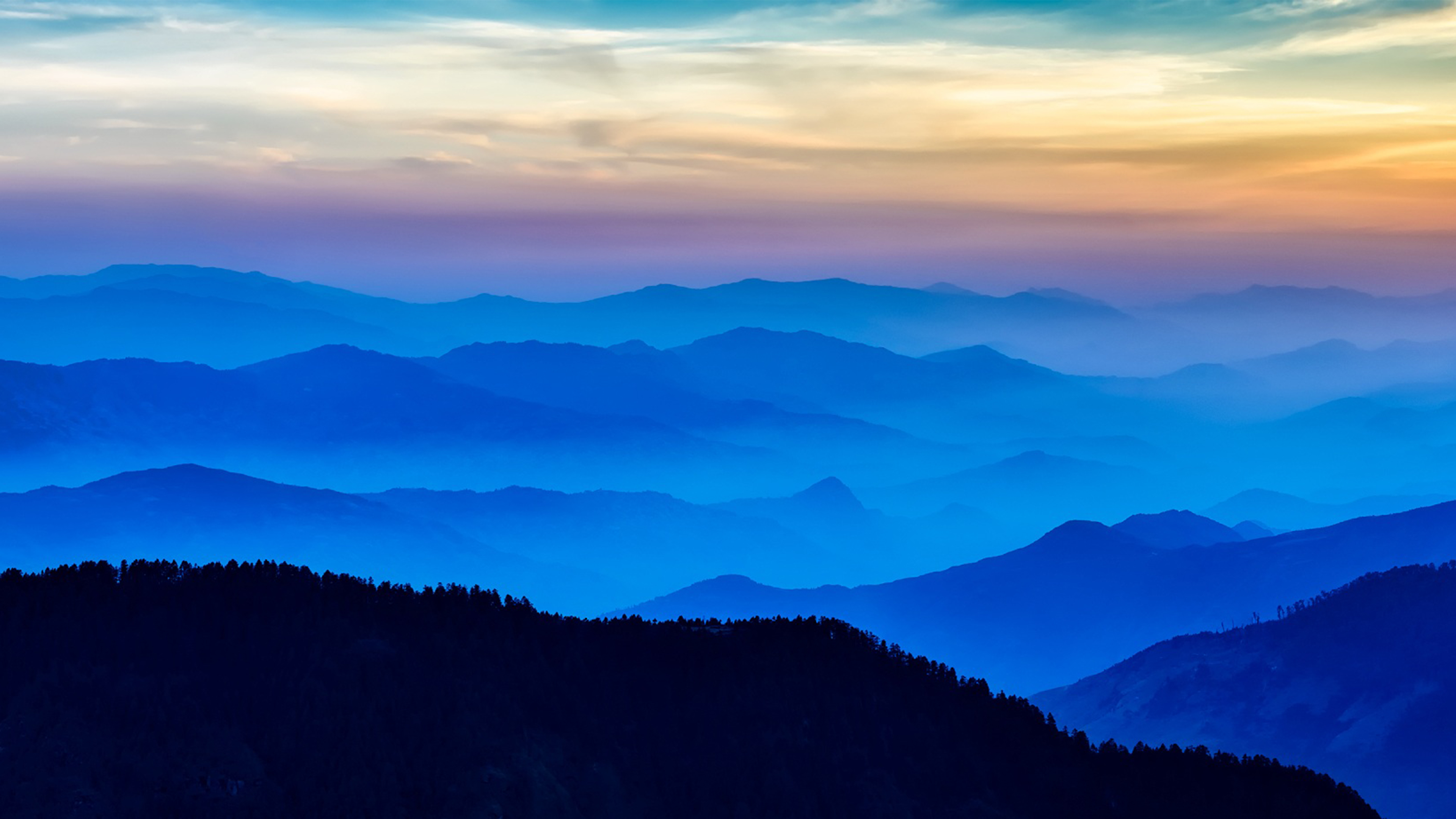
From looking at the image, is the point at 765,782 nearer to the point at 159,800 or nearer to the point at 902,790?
the point at 902,790

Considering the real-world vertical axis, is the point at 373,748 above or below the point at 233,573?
below

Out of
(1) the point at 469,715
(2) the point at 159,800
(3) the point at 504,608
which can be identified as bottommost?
(2) the point at 159,800

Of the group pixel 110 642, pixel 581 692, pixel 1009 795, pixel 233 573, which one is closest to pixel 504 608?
pixel 581 692

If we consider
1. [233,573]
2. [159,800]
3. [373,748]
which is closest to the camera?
[159,800]

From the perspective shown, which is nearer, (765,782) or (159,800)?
(159,800)

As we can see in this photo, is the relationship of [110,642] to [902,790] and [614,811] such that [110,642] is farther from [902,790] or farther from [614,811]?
[902,790]

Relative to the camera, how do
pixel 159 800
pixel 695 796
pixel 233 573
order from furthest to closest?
pixel 233 573, pixel 695 796, pixel 159 800

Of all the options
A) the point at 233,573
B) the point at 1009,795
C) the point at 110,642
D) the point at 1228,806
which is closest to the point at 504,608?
the point at 233,573
